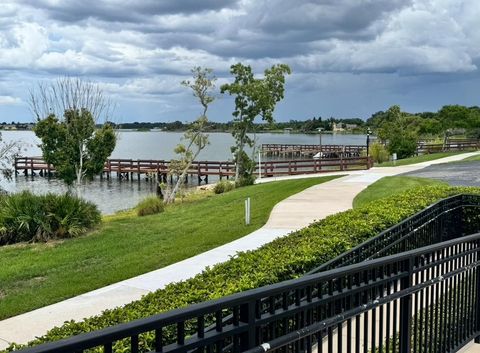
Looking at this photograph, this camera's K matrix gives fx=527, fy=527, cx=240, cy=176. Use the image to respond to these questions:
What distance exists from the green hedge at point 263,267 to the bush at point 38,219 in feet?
28.2

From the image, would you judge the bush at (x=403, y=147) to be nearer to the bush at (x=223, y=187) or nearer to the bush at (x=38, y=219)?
the bush at (x=223, y=187)

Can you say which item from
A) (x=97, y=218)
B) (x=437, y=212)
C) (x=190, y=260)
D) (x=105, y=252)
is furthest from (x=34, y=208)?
(x=437, y=212)

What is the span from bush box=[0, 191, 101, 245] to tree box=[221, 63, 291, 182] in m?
20.3

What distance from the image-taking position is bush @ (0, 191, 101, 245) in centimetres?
1472

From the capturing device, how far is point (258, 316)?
2.73 meters

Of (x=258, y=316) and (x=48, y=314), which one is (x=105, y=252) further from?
(x=258, y=316)

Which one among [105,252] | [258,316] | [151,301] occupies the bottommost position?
[105,252]

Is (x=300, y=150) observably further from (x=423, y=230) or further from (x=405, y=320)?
(x=405, y=320)

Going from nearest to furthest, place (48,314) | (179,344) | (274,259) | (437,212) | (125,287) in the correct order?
(179,344), (274,259), (48,314), (125,287), (437,212)

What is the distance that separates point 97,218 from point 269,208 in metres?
5.53

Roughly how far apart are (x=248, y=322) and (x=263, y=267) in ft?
10.0

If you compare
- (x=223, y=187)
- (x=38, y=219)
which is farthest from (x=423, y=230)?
(x=223, y=187)

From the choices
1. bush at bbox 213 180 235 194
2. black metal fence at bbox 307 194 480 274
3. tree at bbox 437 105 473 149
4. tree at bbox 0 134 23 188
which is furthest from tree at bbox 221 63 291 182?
tree at bbox 437 105 473 149

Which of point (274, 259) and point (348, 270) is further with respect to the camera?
point (274, 259)
